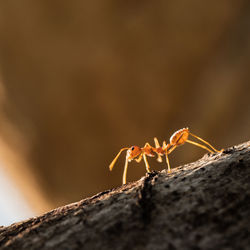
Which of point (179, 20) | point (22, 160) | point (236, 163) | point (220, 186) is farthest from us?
point (22, 160)

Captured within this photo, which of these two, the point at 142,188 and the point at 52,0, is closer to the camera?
the point at 142,188

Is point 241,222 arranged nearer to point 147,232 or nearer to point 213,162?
point 147,232

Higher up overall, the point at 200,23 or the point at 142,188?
the point at 200,23

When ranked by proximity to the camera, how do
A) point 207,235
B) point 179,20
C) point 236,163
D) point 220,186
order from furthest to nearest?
point 179,20, point 236,163, point 220,186, point 207,235

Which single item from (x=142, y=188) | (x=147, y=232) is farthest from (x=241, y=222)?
(x=142, y=188)

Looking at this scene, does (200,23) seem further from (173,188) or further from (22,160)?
(22,160)

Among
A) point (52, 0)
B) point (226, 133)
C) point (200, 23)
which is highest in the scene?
point (52, 0)
